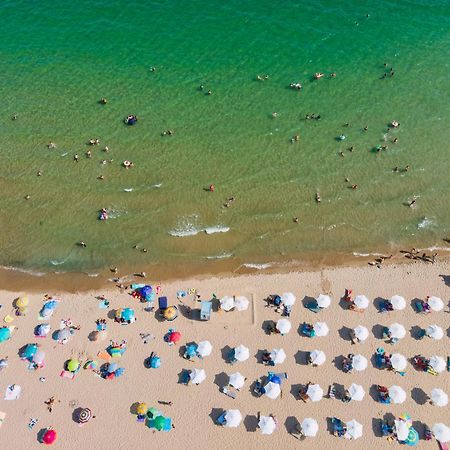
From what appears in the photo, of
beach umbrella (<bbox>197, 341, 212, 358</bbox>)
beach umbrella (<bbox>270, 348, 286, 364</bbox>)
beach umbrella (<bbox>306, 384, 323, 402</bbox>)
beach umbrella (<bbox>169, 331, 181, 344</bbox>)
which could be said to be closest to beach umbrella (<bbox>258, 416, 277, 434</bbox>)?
beach umbrella (<bbox>306, 384, 323, 402</bbox>)

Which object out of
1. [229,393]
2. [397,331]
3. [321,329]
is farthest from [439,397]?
[229,393]

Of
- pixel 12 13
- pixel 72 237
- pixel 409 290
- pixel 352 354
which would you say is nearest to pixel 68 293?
pixel 72 237

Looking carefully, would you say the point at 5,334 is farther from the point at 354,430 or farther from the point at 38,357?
the point at 354,430

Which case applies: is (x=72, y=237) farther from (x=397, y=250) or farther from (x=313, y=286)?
(x=397, y=250)

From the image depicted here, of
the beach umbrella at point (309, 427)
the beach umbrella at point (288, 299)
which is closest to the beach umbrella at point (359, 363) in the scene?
the beach umbrella at point (309, 427)

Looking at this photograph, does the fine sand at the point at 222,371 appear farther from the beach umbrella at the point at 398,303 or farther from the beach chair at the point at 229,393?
the beach umbrella at the point at 398,303

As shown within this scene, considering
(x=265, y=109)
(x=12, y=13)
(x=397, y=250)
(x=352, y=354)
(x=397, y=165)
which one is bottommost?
(x=352, y=354)

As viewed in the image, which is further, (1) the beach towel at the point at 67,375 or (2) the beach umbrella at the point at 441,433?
(1) the beach towel at the point at 67,375
